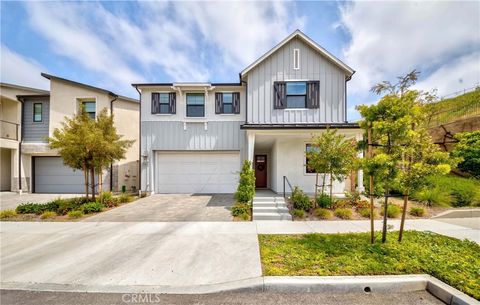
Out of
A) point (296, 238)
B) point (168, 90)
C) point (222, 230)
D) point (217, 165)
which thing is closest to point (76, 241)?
point (222, 230)

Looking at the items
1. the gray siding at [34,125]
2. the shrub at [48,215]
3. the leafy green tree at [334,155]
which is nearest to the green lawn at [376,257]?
the leafy green tree at [334,155]

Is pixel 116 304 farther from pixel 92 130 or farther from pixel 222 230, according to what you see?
pixel 92 130

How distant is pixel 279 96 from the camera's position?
1073 centimetres

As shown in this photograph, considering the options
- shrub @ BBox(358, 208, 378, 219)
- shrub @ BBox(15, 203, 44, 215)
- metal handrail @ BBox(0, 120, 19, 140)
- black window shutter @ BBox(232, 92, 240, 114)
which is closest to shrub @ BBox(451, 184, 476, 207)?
shrub @ BBox(358, 208, 378, 219)

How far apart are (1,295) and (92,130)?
21.8 feet

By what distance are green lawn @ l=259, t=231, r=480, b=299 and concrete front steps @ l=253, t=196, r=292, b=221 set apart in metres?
1.84

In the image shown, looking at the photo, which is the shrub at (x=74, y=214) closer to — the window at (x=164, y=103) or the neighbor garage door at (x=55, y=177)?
the neighbor garage door at (x=55, y=177)

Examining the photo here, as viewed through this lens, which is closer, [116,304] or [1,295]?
[116,304]

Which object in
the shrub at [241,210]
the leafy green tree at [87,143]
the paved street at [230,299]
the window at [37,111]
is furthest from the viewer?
the window at [37,111]

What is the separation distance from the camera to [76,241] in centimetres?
528

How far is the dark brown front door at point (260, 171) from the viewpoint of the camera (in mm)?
12758

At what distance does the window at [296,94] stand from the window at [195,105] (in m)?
5.07

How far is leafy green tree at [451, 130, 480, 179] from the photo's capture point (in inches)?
378

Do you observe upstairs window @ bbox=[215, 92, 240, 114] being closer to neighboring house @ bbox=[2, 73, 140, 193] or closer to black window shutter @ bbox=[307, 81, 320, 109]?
black window shutter @ bbox=[307, 81, 320, 109]
